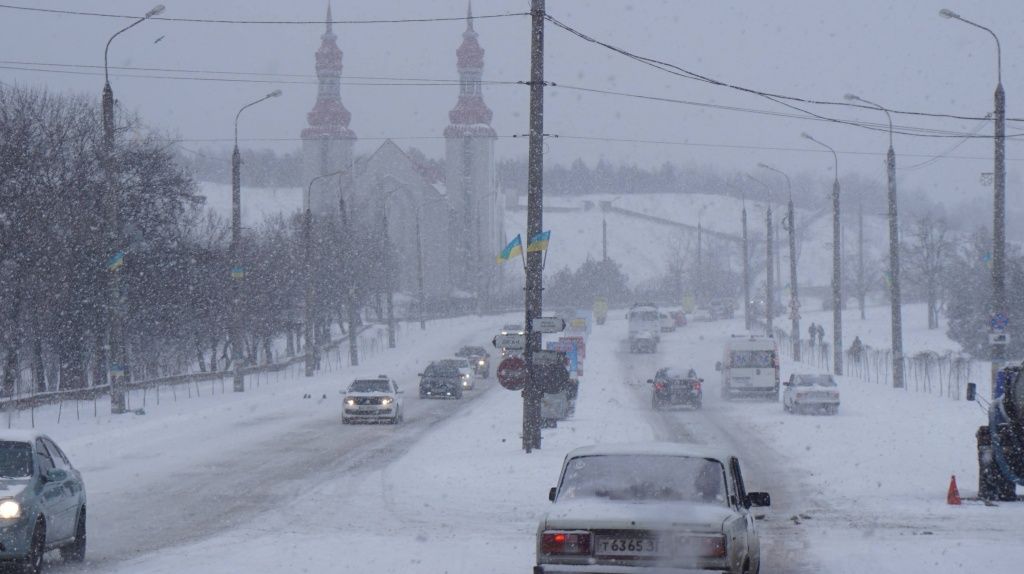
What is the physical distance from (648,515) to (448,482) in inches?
497

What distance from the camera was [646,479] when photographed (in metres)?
10.3

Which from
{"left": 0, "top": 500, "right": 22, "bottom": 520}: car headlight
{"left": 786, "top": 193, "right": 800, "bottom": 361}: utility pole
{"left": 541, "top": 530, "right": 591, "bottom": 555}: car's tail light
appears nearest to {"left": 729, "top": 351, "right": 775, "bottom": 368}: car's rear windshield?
{"left": 786, "top": 193, "right": 800, "bottom": 361}: utility pole

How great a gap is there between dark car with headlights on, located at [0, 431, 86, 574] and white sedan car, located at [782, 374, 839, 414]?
3012 cm

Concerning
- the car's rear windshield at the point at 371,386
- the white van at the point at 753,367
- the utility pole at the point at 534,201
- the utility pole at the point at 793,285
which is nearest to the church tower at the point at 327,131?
the utility pole at the point at 793,285

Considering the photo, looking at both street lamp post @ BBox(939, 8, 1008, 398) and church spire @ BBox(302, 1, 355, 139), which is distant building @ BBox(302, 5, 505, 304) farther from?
street lamp post @ BBox(939, 8, 1008, 398)

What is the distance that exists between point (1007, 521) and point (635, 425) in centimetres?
1988

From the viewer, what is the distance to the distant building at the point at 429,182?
131250 millimetres

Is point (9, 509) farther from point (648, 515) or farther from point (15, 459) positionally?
point (648, 515)

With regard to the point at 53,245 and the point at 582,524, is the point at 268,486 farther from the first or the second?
the point at 53,245

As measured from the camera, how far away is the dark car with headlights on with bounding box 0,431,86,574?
11.9 metres

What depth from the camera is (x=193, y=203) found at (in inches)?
2208

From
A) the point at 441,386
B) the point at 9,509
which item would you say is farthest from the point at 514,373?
the point at 441,386

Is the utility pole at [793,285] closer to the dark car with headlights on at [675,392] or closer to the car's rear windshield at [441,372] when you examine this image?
the dark car with headlights on at [675,392]

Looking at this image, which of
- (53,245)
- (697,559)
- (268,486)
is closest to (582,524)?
(697,559)
